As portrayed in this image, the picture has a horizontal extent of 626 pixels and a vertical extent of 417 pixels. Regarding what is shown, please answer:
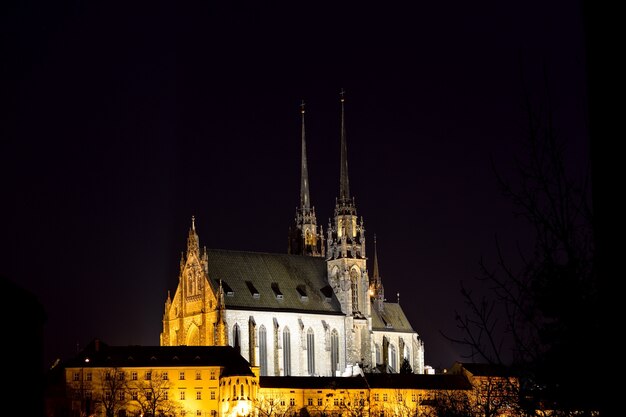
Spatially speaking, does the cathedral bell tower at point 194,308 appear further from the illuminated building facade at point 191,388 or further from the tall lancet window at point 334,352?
the tall lancet window at point 334,352

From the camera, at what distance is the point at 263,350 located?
12862cm

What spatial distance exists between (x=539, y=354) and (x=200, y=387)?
114126mm

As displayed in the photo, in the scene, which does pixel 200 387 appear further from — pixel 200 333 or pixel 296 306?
pixel 296 306

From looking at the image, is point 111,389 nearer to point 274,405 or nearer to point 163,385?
point 163,385

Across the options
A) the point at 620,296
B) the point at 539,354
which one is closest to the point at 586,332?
the point at 539,354

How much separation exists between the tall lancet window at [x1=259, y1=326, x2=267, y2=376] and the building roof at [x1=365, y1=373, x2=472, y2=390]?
41.8ft

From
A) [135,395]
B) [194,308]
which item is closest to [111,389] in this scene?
[135,395]

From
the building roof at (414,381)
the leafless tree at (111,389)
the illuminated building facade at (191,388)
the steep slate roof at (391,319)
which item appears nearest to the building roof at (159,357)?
the illuminated building facade at (191,388)

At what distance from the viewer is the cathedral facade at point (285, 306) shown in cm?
12775

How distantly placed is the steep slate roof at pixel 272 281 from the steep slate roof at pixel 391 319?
14739 mm

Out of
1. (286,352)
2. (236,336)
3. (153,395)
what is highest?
(236,336)

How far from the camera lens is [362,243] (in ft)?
448

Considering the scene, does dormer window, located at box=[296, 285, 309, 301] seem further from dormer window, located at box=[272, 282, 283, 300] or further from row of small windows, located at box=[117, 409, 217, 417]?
row of small windows, located at box=[117, 409, 217, 417]

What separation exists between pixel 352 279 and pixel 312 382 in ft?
49.4
